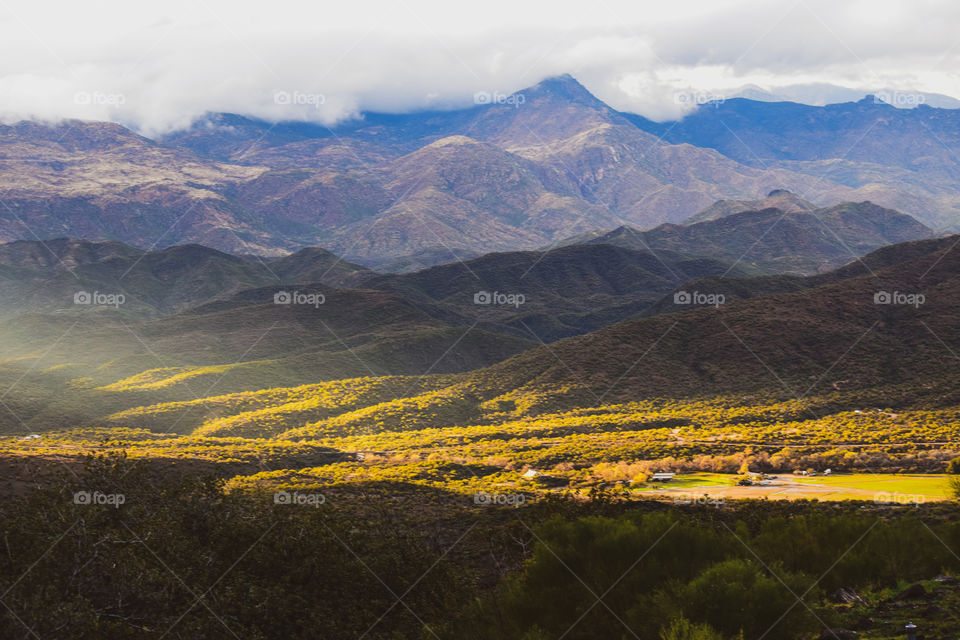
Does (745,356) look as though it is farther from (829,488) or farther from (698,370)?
(829,488)

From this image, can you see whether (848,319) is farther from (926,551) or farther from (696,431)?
(926,551)

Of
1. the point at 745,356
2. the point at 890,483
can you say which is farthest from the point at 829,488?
the point at 745,356

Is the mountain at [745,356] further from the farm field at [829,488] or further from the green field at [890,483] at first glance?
the green field at [890,483]

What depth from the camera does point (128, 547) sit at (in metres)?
31.9

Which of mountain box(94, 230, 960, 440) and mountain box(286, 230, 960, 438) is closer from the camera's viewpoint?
mountain box(94, 230, 960, 440)

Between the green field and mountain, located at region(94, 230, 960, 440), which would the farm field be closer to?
the green field

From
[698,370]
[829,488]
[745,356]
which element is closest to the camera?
[829,488]

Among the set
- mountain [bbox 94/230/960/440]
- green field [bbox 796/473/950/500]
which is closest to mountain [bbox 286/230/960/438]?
mountain [bbox 94/230/960/440]

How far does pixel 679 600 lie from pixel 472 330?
170855 millimetres

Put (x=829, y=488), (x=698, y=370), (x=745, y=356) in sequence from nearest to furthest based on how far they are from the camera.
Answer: (x=829, y=488), (x=745, y=356), (x=698, y=370)

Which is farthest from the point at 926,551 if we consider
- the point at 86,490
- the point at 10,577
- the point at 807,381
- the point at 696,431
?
the point at 807,381

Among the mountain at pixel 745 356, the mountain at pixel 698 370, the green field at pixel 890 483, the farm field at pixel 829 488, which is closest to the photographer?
the farm field at pixel 829 488

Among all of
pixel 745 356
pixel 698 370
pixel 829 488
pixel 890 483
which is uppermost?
pixel 745 356

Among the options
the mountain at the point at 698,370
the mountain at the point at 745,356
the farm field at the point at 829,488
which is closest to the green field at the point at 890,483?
the farm field at the point at 829,488
